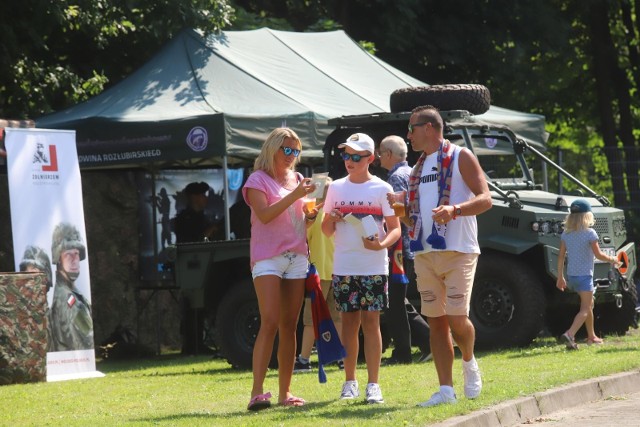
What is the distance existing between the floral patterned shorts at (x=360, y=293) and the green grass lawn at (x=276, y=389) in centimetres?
67

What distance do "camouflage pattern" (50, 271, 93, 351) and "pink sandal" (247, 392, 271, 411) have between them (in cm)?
494

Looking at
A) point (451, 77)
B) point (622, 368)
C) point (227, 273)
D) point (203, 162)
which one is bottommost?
point (622, 368)

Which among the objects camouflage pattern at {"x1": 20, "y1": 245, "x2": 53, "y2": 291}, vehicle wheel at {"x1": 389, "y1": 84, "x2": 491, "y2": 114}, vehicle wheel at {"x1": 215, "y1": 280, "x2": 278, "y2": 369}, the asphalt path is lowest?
the asphalt path

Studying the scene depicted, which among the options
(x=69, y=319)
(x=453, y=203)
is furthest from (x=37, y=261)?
(x=453, y=203)

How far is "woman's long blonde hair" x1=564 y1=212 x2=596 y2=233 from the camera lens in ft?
44.1

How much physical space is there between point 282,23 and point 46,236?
1088 cm

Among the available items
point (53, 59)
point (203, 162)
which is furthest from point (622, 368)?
point (53, 59)

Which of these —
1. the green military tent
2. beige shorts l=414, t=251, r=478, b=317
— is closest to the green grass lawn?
beige shorts l=414, t=251, r=478, b=317

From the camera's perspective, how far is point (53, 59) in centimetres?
2109

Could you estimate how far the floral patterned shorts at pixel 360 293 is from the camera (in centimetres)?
906

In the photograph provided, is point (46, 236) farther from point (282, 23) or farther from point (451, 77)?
point (451, 77)

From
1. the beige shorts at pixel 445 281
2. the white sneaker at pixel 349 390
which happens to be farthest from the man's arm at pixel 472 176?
the white sneaker at pixel 349 390

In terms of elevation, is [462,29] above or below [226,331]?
above

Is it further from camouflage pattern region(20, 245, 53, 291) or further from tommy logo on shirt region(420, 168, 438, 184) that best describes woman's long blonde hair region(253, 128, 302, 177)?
camouflage pattern region(20, 245, 53, 291)
